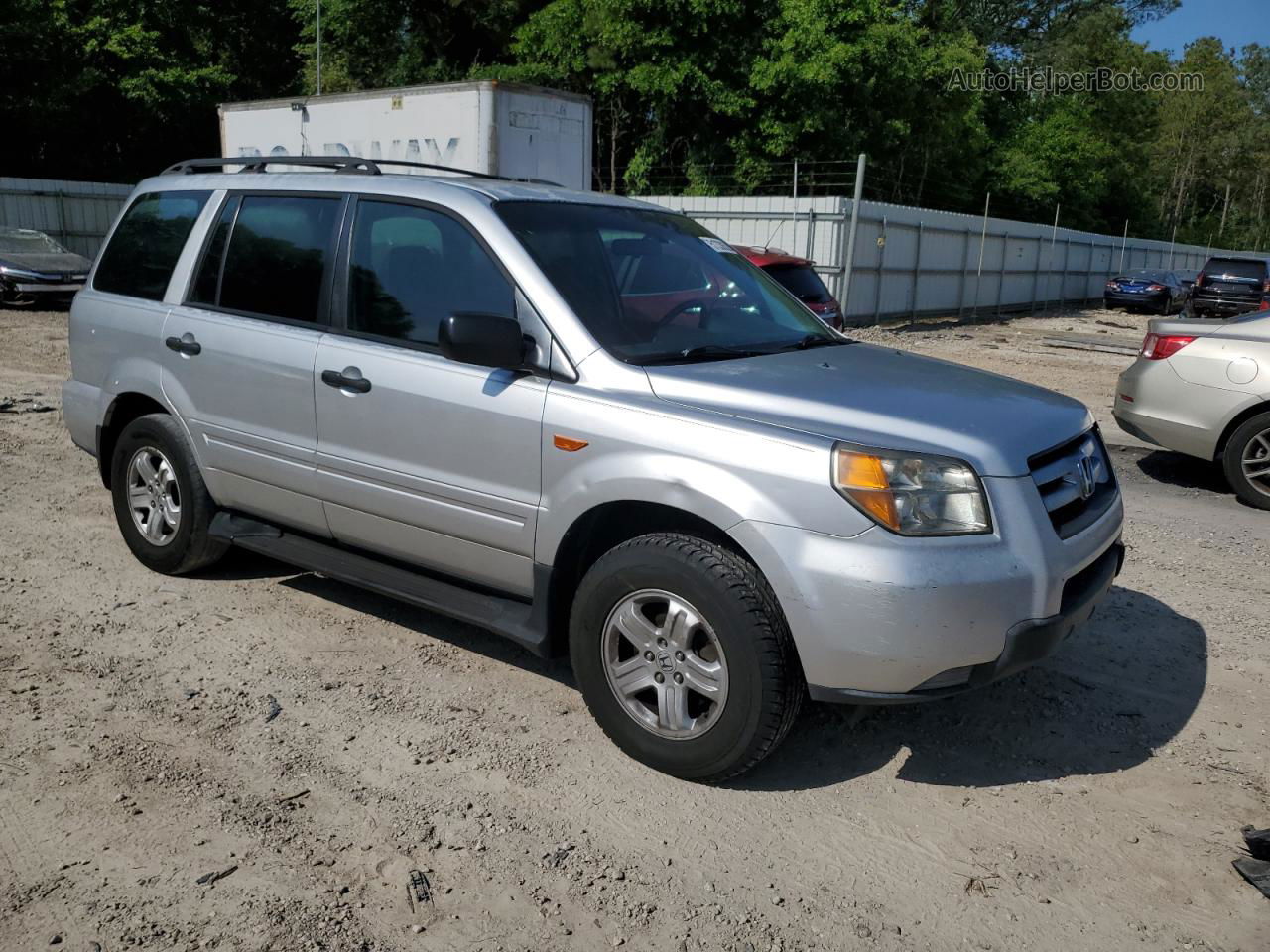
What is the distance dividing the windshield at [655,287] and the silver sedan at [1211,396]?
14.3ft

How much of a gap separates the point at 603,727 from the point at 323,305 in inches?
81.3

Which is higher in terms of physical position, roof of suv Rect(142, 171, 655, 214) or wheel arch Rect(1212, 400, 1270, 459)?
roof of suv Rect(142, 171, 655, 214)

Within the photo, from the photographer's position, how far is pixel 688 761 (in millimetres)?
3592

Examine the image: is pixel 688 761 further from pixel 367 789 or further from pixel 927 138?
pixel 927 138

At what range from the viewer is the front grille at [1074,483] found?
3.56 metres

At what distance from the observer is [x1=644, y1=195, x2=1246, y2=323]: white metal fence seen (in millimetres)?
21688

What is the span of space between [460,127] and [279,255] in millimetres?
10333

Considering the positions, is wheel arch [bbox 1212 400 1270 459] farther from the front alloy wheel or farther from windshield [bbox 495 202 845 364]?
the front alloy wheel

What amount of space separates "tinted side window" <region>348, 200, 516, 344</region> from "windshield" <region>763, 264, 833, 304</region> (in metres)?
8.14

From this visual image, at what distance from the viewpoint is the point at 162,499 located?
17.6 feet

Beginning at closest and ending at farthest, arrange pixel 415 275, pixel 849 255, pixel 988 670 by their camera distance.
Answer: pixel 988 670
pixel 415 275
pixel 849 255

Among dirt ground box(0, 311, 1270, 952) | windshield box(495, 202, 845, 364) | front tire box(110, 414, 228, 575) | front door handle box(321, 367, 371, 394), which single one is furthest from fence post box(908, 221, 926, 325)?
front door handle box(321, 367, 371, 394)

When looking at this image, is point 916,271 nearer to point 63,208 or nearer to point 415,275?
point 63,208

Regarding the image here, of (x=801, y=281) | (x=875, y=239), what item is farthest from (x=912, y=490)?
(x=875, y=239)
